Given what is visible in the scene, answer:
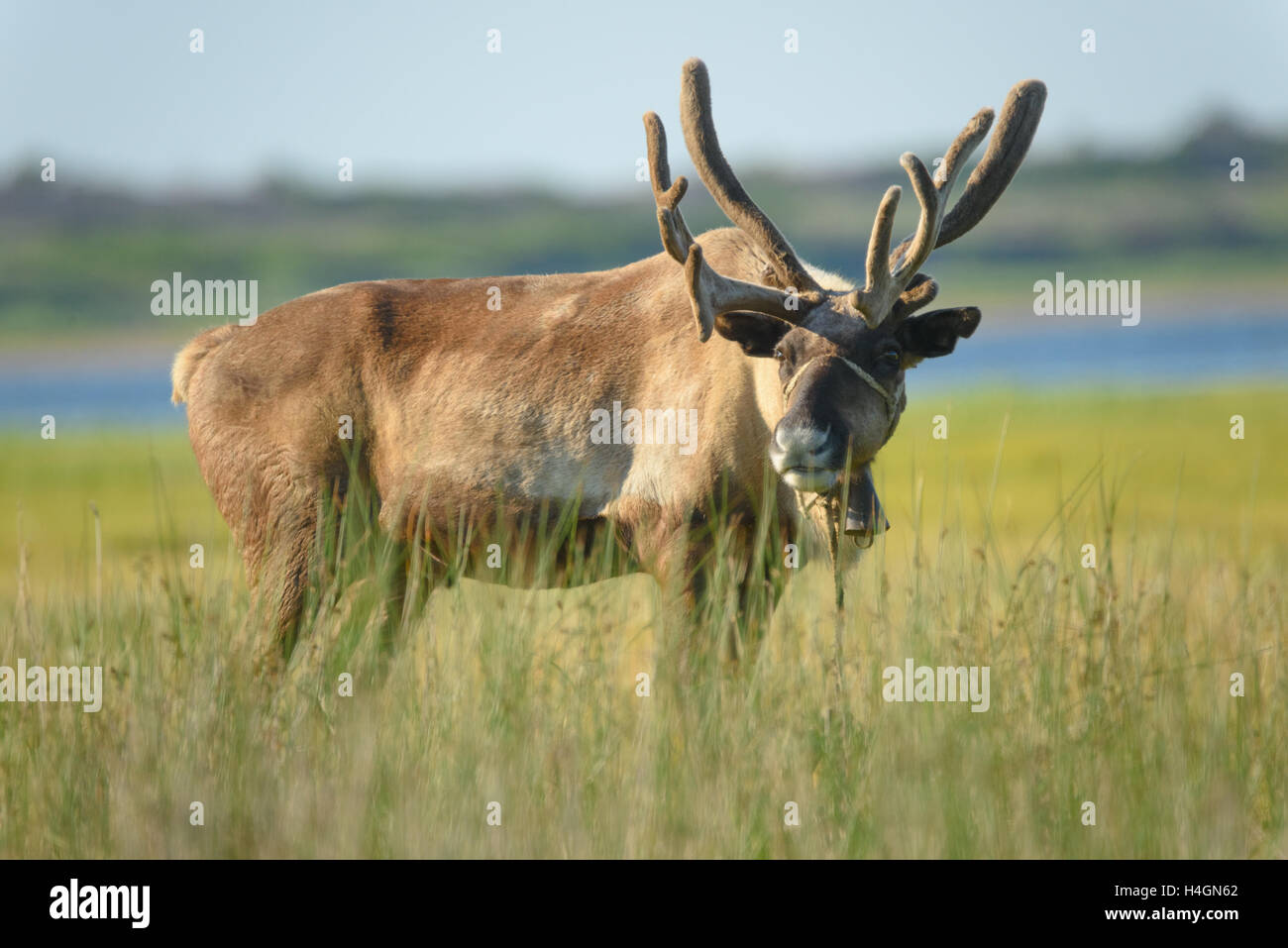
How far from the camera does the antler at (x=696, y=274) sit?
588cm

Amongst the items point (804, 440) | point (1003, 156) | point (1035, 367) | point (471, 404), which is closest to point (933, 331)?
point (1003, 156)

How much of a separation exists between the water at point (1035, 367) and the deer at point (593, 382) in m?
47.4

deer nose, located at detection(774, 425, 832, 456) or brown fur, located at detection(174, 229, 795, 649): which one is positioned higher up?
brown fur, located at detection(174, 229, 795, 649)

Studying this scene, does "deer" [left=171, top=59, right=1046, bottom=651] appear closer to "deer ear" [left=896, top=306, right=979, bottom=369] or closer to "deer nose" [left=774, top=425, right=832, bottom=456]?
"deer ear" [left=896, top=306, right=979, bottom=369]

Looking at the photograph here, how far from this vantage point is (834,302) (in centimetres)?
609

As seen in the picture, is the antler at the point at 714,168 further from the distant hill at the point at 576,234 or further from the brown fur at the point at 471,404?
the distant hill at the point at 576,234

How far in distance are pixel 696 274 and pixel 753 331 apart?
1.39ft

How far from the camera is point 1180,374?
6625 centimetres

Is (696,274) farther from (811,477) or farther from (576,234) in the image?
(576,234)

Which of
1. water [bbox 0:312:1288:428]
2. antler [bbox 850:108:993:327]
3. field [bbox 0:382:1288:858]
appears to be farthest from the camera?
water [bbox 0:312:1288:428]

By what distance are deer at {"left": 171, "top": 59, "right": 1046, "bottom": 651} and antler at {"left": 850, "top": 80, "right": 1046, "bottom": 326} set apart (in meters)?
0.01

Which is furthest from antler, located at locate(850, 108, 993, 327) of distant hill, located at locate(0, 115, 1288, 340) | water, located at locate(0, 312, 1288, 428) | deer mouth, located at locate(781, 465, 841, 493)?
distant hill, located at locate(0, 115, 1288, 340)

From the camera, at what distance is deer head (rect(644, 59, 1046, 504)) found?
557 centimetres


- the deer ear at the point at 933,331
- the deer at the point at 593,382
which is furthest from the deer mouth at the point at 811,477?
the deer ear at the point at 933,331
